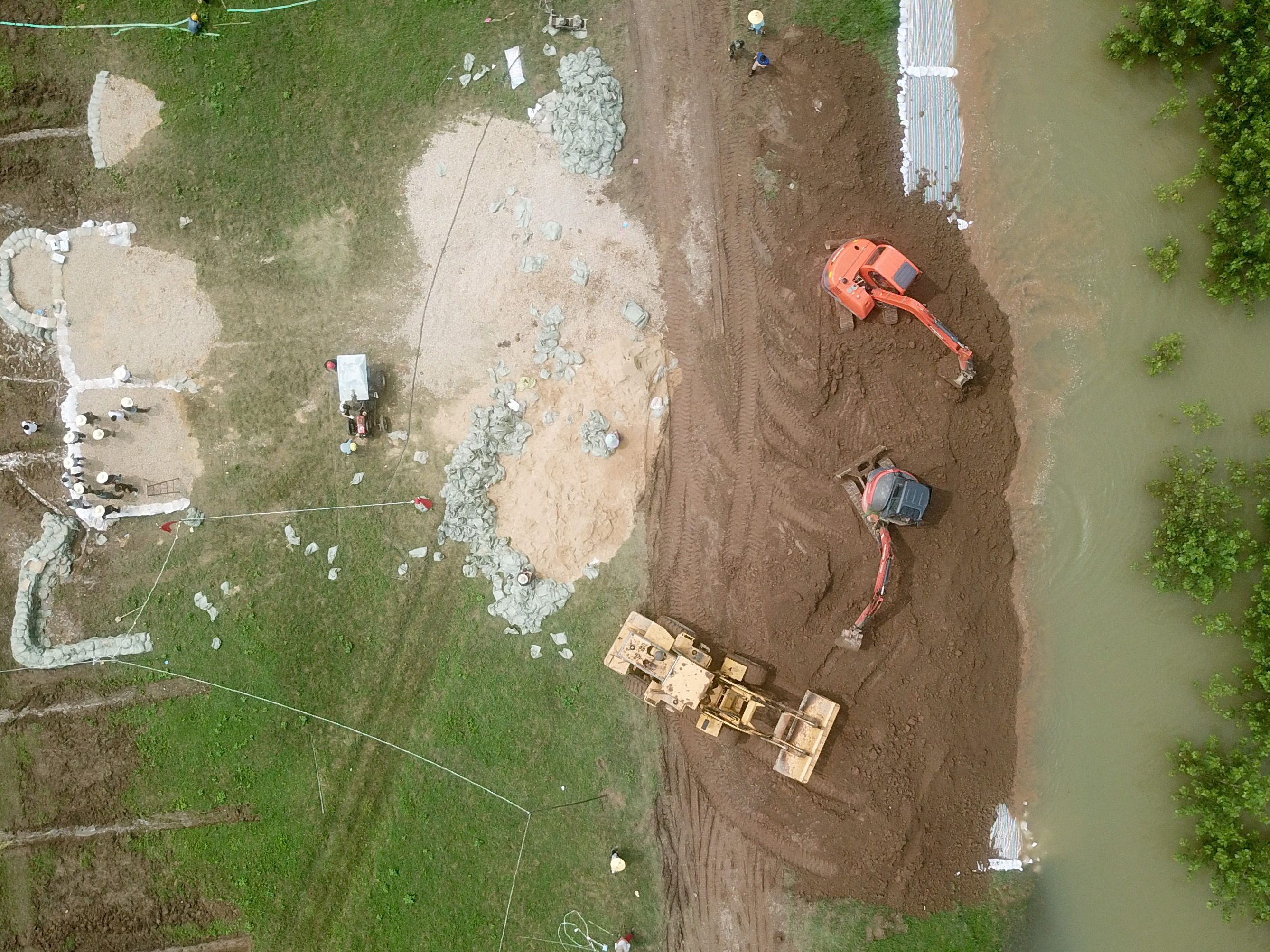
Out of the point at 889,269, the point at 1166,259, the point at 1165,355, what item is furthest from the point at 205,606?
the point at 1166,259

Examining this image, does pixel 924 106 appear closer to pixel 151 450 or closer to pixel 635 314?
pixel 635 314

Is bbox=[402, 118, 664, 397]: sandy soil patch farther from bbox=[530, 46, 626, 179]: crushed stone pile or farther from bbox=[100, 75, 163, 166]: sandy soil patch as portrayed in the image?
bbox=[100, 75, 163, 166]: sandy soil patch

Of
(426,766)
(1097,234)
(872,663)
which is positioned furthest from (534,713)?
(1097,234)

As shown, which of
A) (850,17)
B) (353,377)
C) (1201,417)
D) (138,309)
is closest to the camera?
(353,377)

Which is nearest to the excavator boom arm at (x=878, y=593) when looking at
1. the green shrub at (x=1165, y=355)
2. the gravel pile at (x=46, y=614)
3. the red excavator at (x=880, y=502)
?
the red excavator at (x=880, y=502)

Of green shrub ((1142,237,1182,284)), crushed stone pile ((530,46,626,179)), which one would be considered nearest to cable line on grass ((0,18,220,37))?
crushed stone pile ((530,46,626,179))

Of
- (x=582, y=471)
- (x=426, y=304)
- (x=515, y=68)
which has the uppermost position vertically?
(x=515, y=68)
